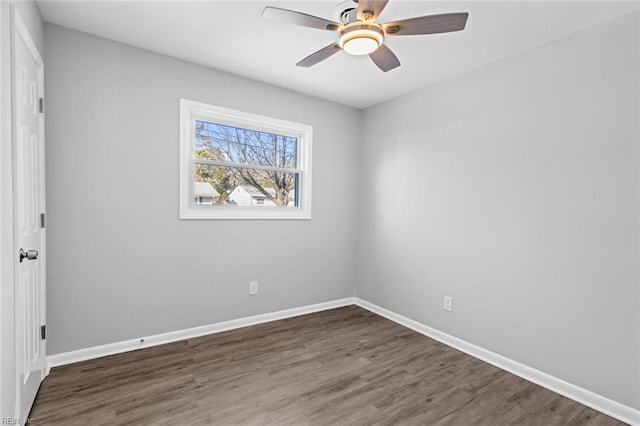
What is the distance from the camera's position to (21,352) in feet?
5.61

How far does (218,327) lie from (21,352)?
5.22 ft

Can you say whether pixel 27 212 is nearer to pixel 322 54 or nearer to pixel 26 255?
pixel 26 255

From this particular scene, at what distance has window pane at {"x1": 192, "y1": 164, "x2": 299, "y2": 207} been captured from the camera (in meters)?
3.14

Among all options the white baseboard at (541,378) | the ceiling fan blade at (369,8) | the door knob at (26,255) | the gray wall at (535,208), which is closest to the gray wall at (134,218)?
the door knob at (26,255)

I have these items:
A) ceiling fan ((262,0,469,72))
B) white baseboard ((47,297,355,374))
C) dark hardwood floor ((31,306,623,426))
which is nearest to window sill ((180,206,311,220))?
white baseboard ((47,297,355,374))

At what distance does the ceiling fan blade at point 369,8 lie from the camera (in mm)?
1605

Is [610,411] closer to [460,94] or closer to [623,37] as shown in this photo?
[623,37]

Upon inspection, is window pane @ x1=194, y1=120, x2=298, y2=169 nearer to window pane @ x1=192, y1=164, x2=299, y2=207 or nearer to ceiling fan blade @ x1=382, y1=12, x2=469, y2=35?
window pane @ x1=192, y1=164, x2=299, y2=207

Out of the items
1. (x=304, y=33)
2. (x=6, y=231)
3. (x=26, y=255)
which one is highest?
(x=304, y=33)

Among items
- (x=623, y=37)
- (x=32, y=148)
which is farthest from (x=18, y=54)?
(x=623, y=37)

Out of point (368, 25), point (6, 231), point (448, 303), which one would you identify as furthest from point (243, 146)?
point (448, 303)

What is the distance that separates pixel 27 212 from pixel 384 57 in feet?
7.65

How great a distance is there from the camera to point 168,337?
287cm

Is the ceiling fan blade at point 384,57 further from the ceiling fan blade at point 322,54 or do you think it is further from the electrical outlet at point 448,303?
the electrical outlet at point 448,303
